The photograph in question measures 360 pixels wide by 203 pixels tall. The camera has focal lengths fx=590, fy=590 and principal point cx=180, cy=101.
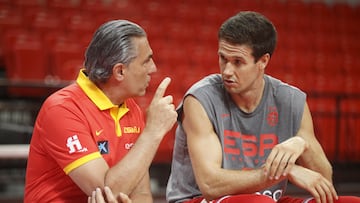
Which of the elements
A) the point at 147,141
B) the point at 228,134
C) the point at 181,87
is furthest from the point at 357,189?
the point at 147,141

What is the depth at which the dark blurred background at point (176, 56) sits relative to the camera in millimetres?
5359

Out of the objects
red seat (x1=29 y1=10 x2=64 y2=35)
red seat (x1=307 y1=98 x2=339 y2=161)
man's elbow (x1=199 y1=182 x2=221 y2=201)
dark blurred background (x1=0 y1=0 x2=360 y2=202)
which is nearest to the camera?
man's elbow (x1=199 y1=182 x2=221 y2=201)

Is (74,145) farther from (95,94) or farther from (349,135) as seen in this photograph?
(349,135)

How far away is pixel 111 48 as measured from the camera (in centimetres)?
224

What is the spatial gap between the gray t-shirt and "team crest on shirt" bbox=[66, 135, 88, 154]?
61cm

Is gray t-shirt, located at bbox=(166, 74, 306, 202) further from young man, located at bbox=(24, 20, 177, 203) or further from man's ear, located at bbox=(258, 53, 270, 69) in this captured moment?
young man, located at bbox=(24, 20, 177, 203)

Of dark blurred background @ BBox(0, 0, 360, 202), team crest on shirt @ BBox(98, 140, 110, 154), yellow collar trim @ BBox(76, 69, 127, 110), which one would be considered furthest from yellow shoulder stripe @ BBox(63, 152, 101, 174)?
Answer: dark blurred background @ BBox(0, 0, 360, 202)

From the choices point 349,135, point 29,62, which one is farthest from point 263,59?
point 29,62

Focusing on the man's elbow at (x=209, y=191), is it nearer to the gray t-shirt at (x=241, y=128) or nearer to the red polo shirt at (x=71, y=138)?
the gray t-shirt at (x=241, y=128)

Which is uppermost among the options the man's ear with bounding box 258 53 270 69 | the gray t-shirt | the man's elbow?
the man's ear with bounding box 258 53 270 69

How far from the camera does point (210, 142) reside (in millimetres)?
2479

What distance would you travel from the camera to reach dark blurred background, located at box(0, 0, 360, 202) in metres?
5.36

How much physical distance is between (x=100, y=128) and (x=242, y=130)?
670 mm

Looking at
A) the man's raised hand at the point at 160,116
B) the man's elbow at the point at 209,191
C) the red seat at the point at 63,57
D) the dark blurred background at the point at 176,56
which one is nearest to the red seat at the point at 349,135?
the dark blurred background at the point at 176,56
